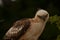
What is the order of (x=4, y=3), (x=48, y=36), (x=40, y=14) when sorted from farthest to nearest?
(x=4, y=3) → (x=48, y=36) → (x=40, y=14)

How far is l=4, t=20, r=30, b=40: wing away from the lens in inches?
86.5

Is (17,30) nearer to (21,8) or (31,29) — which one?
(31,29)

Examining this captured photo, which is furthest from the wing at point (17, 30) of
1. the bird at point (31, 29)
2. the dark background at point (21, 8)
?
the dark background at point (21, 8)

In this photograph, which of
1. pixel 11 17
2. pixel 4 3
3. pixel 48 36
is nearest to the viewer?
pixel 48 36

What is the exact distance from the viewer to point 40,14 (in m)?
2.18

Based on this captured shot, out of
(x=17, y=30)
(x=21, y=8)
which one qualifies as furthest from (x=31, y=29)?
(x=21, y=8)

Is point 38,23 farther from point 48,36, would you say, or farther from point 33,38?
point 48,36

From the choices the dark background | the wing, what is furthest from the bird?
the dark background

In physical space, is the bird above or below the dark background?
above

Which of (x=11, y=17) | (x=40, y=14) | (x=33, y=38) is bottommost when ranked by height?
(x=11, y=17)

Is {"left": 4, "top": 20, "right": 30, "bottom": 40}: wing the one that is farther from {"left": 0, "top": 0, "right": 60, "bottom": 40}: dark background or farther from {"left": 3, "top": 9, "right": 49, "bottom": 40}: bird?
{"left": 0, "top": 0, "right": 60, "bottom": 40}: dark background

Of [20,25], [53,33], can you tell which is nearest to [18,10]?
[53,33]

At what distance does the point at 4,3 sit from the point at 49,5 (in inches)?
24.8

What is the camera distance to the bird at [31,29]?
2184 millimetres
